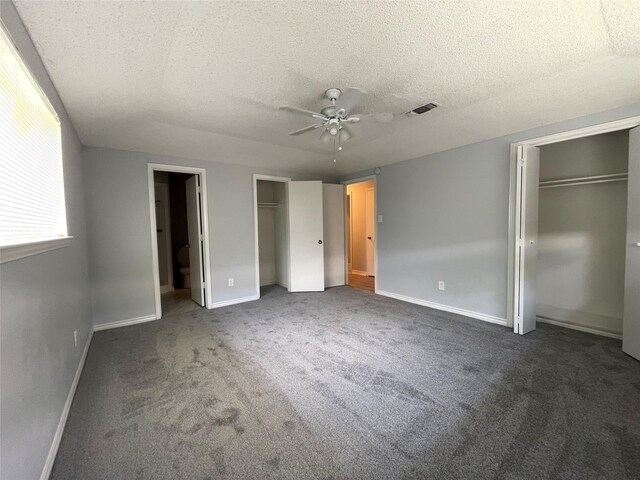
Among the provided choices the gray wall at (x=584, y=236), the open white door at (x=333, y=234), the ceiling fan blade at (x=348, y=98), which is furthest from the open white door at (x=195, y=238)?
the gray wall at (x=584, y=236)

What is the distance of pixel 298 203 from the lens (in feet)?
15.9

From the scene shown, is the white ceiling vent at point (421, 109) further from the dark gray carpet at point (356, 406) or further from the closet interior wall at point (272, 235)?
the closet interior wall at point (272, 235)

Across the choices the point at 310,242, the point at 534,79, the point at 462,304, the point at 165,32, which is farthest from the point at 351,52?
the point at 310,242

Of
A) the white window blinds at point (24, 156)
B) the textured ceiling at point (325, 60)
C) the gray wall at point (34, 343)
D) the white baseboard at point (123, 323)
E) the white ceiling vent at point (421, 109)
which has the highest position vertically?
the textured ceiling at point (325, 60)

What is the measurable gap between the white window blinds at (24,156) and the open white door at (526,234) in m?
3.82

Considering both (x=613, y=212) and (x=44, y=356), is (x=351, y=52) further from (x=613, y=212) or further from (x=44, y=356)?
(x=613, y=212)

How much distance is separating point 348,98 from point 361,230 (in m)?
4.91

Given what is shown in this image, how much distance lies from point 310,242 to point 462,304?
2.59 meters

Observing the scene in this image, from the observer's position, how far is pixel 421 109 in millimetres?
2404

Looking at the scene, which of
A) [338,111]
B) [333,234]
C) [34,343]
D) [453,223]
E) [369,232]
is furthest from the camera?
[369,232]

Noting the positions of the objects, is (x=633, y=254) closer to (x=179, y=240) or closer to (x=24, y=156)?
(x=24, y=156)

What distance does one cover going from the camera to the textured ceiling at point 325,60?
1.32 metres

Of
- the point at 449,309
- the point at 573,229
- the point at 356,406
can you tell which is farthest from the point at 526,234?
the point at 356,406

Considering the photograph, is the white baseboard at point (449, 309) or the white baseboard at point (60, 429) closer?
the white baseboard at point (60, 429)
